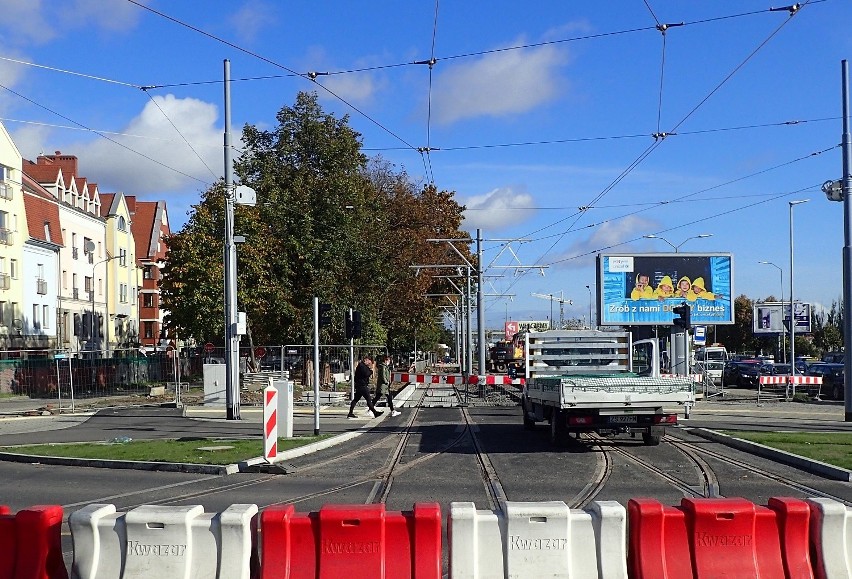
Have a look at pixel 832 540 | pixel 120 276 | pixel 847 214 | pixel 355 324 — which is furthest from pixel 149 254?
pixel 832 540

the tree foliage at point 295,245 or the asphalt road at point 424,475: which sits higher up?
the tree foliage at point 295,245

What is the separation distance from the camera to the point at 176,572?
7.49 metres

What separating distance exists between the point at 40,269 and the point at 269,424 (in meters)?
44.8

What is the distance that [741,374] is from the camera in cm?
4994

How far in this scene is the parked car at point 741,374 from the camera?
4911 centimetres

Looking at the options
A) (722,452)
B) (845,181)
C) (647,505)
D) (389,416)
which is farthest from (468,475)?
(845,181)

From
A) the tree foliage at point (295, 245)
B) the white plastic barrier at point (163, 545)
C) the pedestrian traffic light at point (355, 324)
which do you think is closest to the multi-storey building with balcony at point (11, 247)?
the tree foliage at point (295, 245)

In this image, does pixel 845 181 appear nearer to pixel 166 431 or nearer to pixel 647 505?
pixel 166 431

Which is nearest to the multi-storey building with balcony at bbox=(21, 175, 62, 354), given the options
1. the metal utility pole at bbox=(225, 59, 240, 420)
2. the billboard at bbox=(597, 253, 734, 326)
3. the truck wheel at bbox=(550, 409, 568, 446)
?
the billboard at bbox=(597, 253, 734, 326)

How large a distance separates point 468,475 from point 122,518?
813 centimetres

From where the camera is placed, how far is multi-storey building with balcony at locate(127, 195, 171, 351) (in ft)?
272

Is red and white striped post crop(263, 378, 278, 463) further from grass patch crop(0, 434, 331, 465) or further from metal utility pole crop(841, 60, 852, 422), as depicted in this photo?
metal utility pole crop(841, 60, 852, 422)

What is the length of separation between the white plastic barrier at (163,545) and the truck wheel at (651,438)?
1245cm

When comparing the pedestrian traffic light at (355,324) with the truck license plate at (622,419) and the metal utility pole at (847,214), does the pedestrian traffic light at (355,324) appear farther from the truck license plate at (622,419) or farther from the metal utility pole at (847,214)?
the metal utility pole at (847,214)
